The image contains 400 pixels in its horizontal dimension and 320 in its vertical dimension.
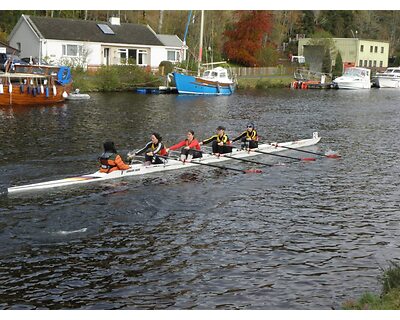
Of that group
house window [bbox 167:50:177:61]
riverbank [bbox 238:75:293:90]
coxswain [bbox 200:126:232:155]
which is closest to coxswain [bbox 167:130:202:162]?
coxswain [bbox 200:126:232:155]

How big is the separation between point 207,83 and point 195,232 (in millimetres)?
46491

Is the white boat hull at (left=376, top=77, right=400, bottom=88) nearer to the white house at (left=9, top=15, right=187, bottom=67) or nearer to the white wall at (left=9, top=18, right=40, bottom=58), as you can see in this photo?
the white house at (left=9, top=15, right=187, bottom=67)

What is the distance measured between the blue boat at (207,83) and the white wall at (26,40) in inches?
655

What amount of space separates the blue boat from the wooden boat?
1406 cm

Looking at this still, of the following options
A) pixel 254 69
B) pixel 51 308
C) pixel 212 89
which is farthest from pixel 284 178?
pixel 254 69

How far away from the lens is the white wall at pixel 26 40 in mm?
63781

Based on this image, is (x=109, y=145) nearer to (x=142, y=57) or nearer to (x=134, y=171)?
(x=134, y=171)

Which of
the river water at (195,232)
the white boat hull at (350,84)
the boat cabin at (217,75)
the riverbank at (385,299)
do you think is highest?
the boat cabin at (217,75)

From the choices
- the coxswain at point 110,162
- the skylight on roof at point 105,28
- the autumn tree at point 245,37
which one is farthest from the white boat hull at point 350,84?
the coxswain at point 110,162

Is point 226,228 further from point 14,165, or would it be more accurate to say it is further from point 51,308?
point 14,165

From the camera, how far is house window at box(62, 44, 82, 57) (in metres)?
64.2

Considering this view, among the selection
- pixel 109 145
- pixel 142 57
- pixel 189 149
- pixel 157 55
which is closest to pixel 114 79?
pixel 142 57

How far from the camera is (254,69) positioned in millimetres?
83875

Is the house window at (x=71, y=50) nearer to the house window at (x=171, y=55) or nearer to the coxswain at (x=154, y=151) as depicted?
the house window at (x=171, y=55)
